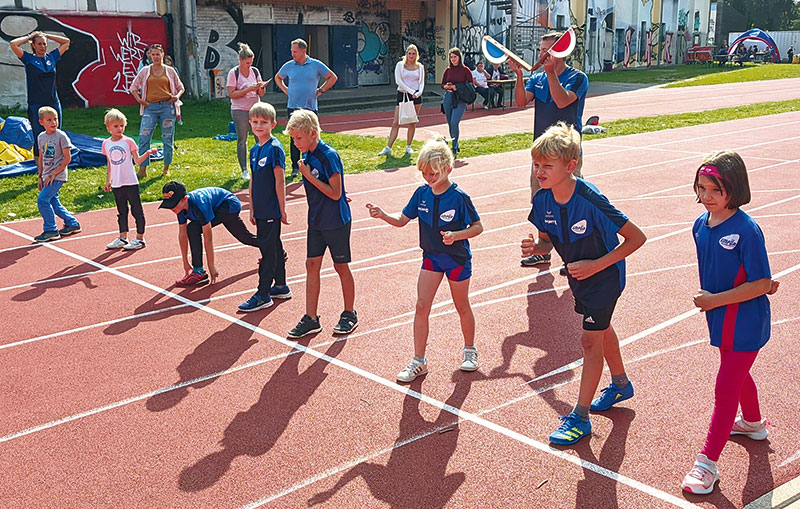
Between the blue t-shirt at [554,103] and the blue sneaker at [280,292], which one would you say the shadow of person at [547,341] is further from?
the blue sneaker at [280,292]

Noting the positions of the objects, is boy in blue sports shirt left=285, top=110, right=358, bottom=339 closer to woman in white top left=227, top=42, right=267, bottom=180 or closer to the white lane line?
the white lane line

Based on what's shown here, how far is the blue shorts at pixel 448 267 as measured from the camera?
5.36 metres

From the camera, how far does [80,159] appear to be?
13586mm

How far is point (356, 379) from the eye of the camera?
5.50 metres

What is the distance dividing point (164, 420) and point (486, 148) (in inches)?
493

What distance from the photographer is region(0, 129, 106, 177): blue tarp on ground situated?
1279cm

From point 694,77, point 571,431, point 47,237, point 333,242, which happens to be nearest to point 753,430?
point 571,431

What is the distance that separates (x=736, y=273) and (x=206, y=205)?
510cm

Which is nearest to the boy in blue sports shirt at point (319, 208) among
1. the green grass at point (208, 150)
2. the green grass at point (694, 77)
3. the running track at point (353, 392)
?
the running track at point (353, 392)

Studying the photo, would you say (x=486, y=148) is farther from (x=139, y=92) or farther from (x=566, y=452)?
(x=566, y=452)

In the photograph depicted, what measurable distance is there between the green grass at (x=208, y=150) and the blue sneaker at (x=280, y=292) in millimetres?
5070

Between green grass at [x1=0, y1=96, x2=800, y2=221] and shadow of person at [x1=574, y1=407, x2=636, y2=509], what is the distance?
8746mm

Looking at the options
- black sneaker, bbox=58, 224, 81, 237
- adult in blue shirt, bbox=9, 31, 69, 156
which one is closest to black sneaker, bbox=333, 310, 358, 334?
black sneaker, bbox=58, 224, 81, 237

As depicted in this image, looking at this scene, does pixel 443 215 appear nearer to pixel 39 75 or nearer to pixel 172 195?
pixel 172 195
